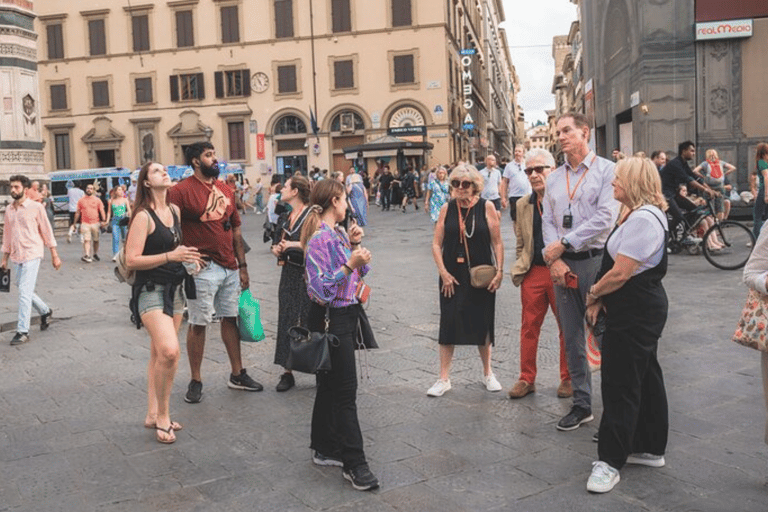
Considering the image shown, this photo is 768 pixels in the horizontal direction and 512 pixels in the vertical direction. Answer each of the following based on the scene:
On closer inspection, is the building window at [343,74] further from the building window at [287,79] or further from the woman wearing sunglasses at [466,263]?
the woman wearing sunglasses at [466,263]

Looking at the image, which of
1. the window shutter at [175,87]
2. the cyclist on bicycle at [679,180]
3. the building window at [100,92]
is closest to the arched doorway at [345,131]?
the window shutter at [175,87]

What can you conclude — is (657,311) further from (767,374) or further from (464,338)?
(464,338)

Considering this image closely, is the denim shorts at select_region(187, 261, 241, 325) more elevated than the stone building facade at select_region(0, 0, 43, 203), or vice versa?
the stone building facade at select_region(0, 0, 43, 203)

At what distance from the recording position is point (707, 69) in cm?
1795

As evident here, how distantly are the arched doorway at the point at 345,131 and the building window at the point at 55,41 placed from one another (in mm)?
15784

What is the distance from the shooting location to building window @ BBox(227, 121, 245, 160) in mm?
43094

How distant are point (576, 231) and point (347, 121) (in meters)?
38.0

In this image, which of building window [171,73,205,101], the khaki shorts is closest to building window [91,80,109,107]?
building window [171,73,205,101]

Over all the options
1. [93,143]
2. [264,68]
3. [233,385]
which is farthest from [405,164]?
[233,385]

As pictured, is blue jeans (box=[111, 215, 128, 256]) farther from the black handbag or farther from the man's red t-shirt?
the black handbag

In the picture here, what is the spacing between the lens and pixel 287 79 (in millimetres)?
42469

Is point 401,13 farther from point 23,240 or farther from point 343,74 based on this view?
point 23,240

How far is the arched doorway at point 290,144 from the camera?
42281mm

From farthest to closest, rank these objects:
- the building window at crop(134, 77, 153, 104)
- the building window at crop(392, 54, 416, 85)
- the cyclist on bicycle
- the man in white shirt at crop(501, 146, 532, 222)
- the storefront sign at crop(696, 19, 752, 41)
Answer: the building window at crop(134, 77, 153, 104)
the building window at crop(392, 54, 416, 85)
the storefront sign at crop(696, 19, 752, 41)
the man in white shirt at crop(501, 146, 532, 222)
the cyclist on bicycle
